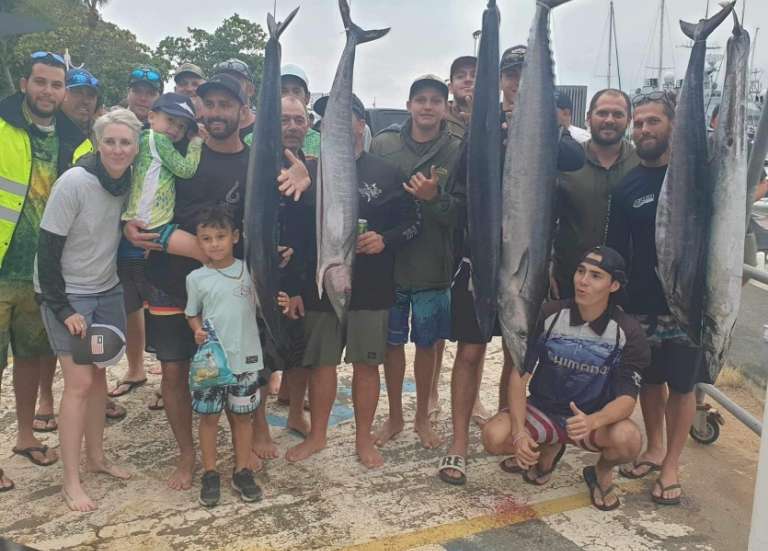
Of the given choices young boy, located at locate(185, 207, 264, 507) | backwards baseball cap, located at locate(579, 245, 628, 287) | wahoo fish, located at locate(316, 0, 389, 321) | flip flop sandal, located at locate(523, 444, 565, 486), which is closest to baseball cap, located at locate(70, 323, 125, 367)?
young boy, located at locate(185, 207, 264, 507)

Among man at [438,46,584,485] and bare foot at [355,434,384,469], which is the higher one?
man at [438,46,584,485]

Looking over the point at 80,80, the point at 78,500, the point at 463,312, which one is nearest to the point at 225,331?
the point at 78,500

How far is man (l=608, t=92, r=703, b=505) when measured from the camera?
9.98 feet

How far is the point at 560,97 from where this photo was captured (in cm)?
401

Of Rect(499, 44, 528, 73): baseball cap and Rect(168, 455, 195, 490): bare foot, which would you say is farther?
Rect(499, 44, 528, 73): baseball cap

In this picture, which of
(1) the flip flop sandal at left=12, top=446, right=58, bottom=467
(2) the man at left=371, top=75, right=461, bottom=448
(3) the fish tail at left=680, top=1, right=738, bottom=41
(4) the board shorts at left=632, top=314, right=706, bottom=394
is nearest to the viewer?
(3) the fish tail at left=680, top=1, right=738, bottom=41

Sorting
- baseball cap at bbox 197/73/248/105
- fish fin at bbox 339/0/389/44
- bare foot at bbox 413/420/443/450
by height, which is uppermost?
fish fin at bbox 339/0/389/44

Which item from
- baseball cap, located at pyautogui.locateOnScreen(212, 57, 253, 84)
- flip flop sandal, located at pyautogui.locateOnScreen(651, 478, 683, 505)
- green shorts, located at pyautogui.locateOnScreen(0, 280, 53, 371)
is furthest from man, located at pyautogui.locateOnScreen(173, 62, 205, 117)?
flip flop sandal, located at pyautogui.locateOnScreen(651, 478, 683, 505)

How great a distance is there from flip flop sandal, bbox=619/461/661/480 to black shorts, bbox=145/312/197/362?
7.56 ft

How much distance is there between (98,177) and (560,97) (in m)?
2.73

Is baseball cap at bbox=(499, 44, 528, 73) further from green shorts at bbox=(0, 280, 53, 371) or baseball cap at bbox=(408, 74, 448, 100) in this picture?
green shorts at bbox=(0, 280, 53, 371)

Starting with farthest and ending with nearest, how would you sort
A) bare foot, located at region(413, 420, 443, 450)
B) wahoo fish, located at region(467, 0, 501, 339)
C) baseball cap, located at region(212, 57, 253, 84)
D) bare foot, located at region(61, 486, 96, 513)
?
baseball cap, located at region(212, 57, 253, 84) → bare foot, located at region(413, 420, 443, 450) → bare foot, located at region(61, 486, 96, 513) → wahoo fish, located at region(467, 0, 501, 339)

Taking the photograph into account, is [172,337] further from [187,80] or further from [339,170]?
[187,80]

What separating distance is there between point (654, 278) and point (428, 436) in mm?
1494
